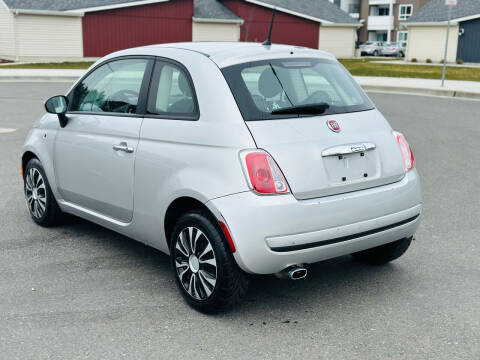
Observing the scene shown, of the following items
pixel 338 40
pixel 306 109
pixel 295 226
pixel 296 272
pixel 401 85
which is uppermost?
pixel 306 109

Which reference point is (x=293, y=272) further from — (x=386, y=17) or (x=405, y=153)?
(x=386, y=17)

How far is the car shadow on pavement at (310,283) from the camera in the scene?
14.6ft

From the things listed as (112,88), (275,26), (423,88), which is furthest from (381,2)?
(112,88)

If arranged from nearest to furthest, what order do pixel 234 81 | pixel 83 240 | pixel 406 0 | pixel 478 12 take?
1. pixel 234 81
2. pixel 83 240
3. pixel 478 12
4. pixel 406 0

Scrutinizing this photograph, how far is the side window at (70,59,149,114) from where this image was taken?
16.3ft

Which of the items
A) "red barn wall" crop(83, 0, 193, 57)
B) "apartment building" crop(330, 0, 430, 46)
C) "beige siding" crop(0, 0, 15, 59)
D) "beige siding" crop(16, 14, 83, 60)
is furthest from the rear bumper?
"apartment building" crop(330, 0, 430, 46)

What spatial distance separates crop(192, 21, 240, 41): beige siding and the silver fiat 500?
129 feet

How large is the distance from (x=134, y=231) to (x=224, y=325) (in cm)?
116

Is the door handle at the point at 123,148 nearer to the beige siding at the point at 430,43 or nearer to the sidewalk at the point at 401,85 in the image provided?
the sidewalk at the point at 401,85

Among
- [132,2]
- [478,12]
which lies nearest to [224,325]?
[132,2]

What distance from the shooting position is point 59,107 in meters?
5.55

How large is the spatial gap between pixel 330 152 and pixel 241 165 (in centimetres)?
61

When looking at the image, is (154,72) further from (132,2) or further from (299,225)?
(132,2)

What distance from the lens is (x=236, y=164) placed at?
3971mm
